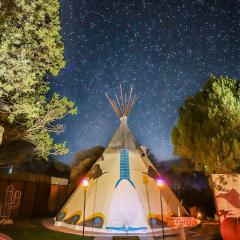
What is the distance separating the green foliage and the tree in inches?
210

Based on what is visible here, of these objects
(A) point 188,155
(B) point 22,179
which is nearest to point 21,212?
(B) point 22,179

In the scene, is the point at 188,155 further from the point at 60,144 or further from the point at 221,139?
the point at 60,144

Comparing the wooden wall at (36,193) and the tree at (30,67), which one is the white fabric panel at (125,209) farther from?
the wooden wall at (36,193)

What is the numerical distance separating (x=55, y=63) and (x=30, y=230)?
7.71m

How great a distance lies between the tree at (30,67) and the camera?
228 inches

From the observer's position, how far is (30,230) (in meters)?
10.4

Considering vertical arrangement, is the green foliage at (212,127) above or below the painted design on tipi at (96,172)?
above

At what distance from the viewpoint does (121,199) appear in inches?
443

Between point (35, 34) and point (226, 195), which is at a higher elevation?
point (35, 34)

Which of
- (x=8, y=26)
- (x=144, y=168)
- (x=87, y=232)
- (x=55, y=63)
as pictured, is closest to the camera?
(x=8, y=26)

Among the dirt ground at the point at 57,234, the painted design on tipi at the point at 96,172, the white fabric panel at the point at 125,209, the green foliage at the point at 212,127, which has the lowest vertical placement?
the dirt ground at the point at 57,234

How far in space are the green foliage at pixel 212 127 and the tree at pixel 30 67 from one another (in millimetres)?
5326

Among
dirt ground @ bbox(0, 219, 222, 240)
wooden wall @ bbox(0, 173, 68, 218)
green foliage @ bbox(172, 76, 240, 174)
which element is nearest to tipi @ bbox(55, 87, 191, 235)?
dirt ground @ bbox(0, 219, 222, 240)

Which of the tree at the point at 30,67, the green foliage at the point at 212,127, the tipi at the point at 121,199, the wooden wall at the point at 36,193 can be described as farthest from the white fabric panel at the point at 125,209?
the wooden wall at the point at 36,193
